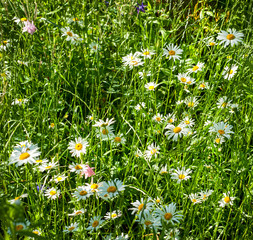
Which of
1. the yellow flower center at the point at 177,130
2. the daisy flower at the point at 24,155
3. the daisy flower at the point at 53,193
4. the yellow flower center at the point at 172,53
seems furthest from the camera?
the yellow flower center at the point at 172,53

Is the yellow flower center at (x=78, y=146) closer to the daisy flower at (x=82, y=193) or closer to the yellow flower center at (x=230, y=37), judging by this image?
the daisy flower at (x=82, y=193)

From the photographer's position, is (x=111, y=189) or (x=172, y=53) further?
(x=172, y=53)

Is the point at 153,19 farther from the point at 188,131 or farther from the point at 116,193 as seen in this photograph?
the point at 116,193

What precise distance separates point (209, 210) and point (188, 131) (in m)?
0.37

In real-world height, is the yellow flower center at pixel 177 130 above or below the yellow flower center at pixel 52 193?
above

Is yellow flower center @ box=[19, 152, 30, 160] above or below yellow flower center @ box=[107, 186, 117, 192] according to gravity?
above

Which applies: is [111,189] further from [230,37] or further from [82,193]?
[230,37]

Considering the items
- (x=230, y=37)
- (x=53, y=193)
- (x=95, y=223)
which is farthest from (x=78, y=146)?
(x=230, y=37)

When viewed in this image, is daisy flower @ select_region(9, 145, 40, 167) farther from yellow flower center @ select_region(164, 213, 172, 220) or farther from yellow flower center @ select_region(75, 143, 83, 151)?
yellow flower center @ select_region(164, 213, 172, 220)

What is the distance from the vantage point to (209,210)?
130 cm

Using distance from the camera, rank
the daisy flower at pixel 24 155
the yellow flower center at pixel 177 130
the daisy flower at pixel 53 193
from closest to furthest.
→ the daisy flower at pixel 24 155 < the daisy flower at pixel 53 193 < the yellow flower center at pixel 177 130

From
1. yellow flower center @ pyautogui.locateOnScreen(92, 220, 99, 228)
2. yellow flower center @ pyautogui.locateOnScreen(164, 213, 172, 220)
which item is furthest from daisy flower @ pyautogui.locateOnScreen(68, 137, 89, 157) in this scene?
yellow flower center @ pyautogui.locateOnScreen(164, 213, 172, 220)

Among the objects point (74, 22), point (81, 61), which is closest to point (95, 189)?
point (81, 61)

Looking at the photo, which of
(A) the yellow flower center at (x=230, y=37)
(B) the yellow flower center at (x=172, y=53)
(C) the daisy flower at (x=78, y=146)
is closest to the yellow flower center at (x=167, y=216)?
(C) the daisy flower at (x=78, y=146)
